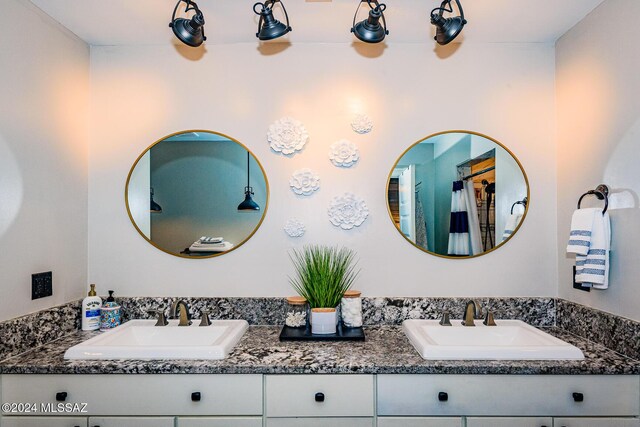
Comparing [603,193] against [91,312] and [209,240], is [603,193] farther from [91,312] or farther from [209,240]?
[91,312]

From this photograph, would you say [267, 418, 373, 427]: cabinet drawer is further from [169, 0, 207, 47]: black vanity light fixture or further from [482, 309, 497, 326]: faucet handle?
[169, 0, 207, 47]: black vanity light fixture

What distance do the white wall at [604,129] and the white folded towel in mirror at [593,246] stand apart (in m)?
0.05

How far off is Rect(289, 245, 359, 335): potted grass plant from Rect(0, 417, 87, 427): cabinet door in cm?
100

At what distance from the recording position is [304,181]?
2.18m

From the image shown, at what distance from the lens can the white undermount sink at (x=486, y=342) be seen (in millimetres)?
1617

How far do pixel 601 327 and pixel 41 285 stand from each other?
2.51m

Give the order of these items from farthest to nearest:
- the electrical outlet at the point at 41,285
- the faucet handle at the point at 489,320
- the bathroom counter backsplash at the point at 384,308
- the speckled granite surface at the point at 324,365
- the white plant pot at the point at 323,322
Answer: the bathroom counter backsplash at the point at 384,308
the faucet handle at the point at 489,320
the white plant pot at the point at 323,322
the electrical outlet at the point at 41,285
the speckled granite surface at the point at 324,365

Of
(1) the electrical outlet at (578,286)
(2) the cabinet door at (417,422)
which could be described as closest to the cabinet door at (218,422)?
(2) the cabinet door at (417,422)

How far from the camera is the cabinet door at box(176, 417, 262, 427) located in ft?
5.19

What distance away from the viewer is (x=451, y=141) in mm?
2188

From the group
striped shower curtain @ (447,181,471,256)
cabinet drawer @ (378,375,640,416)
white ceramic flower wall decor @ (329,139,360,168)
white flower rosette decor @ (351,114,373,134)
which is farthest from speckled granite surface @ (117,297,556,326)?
white flower rosette decor @ (351,114,373,134)

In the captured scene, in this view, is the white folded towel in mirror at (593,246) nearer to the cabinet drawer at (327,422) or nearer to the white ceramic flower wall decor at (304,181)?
the cabinet drawer at (327,422)

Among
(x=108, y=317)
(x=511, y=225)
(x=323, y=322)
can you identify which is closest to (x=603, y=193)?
(x=511, y=225)

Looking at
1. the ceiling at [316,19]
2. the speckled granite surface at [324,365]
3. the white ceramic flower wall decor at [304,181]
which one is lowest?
the speckled granite surface at [324,365]
